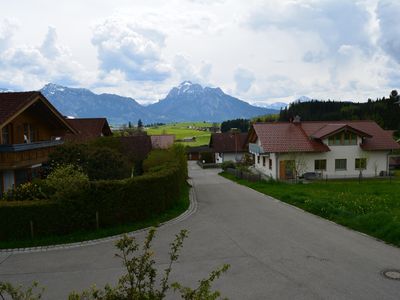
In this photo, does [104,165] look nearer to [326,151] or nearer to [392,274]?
[392,274]

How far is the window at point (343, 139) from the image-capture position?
4172cm

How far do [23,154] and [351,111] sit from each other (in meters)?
104

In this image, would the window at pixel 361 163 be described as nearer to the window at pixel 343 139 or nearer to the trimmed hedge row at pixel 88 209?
the window at pixel 343 139

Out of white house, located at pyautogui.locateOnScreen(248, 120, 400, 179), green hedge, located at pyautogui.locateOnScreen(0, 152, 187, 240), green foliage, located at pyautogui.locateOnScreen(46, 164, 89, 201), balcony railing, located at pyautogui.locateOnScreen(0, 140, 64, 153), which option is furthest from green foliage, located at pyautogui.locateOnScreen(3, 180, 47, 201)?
white house, located at pyautogui.locateOnScreen(248, 120, 400, 179)

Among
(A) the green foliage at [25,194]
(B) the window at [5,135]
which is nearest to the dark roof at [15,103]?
(B) the window at [5,135]

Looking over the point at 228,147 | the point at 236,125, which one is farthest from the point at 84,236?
the point at 236,125

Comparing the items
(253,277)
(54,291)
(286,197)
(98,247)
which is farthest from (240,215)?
(54,291)

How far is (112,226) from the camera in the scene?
1617 cm

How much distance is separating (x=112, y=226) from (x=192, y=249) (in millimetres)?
4452

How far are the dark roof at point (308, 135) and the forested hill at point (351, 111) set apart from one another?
33.0 m

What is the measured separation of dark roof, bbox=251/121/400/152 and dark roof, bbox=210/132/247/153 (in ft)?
96.7

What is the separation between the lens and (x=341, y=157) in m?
41.8

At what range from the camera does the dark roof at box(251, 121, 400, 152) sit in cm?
4097

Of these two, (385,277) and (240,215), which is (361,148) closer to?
(240,215)
